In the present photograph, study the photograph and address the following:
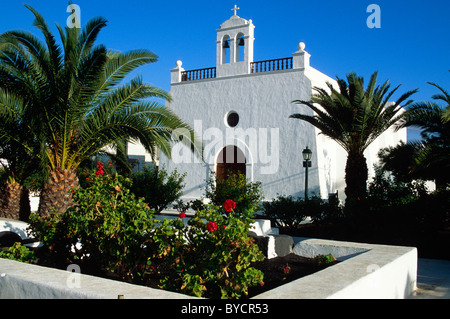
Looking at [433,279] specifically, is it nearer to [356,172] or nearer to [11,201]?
[356,172]

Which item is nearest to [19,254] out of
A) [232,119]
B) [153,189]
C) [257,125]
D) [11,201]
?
[11,201]

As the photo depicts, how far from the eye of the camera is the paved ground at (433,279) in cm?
590

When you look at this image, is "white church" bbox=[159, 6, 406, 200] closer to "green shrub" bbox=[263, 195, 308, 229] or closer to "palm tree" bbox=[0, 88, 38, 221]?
"green shrub" bbox=[263, 195, 308, 229]

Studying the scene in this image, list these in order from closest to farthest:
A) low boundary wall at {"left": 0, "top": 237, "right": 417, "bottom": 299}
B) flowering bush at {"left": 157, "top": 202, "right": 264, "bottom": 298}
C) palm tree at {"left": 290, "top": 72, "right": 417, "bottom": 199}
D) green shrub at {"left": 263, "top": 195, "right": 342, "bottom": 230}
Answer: low boundary wall at {"left": 0, "top": 237, "right": 417, "bottom": 299}, flowering bush at {"left": 157, "top": 202, "right": 264, "bottom": 298}, green shrub at {"left": 263, "top": 195, "right": 342, "bottom": 230}, palm tree at {"left": 290, "top": 72, "right": 417, "bottom": 199}

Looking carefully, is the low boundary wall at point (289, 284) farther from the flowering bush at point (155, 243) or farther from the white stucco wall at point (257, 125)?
the white stucco wall at point (257, 125)

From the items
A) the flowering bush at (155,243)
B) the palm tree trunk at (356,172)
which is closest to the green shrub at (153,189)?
the palm tree trunk at (356,172)

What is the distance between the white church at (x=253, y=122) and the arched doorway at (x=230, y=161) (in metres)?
0.05

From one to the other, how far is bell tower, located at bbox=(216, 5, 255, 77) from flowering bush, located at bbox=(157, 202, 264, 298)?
14543mm

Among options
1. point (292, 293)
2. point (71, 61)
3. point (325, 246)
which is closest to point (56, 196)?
point (71, 61)

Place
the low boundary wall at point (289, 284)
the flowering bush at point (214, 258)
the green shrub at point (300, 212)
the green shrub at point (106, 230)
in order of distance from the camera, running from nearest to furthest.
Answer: the low boundary wall at point (289, 284), the flowering bush at point (214, 258), the green shrub at point (106, 230), the green shrub at point (300, 212)

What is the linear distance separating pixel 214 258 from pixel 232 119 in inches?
579

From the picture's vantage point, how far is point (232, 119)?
1897cm

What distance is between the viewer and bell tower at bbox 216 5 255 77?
18250mm

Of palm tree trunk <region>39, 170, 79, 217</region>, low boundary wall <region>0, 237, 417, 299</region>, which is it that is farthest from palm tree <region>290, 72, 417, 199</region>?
palm tree trunk <region>39, 170, 79, 217</region>
